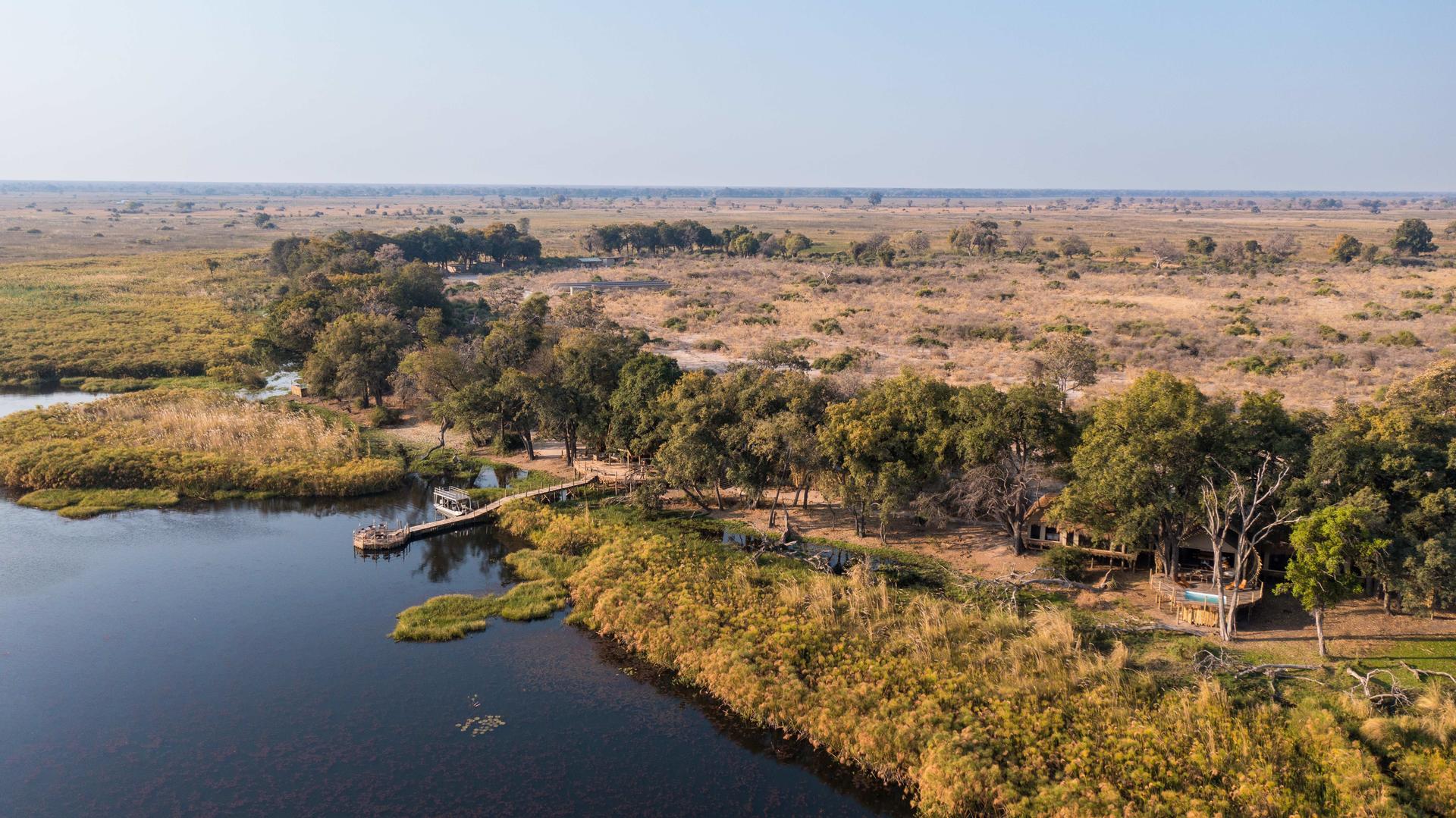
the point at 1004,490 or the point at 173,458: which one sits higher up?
the point at 1004,490

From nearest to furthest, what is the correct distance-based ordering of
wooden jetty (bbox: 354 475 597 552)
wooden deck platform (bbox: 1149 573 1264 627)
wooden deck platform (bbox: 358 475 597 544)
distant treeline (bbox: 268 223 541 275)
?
wooden deck platform (bbox: 1149 573 1264 627) → wooden jetty (bbox: 354 475 597 552) → wooden deck platform (bbox: 358 475 597 544) → distant treeline (bbox: 268 223 541 275)

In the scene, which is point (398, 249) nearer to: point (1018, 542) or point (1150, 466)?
point (1018, 542)

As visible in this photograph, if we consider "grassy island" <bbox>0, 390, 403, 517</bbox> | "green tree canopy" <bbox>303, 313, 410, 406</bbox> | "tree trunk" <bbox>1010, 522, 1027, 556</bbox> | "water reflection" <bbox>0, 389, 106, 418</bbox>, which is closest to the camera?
"tree trunk" <bbox>1010, 522, 1027, 556</bbox>

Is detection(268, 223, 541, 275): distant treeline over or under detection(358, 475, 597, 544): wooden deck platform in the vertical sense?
over

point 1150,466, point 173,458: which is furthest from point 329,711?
point 1150,466

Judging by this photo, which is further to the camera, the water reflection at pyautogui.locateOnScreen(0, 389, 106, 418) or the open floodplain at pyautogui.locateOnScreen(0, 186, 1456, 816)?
the water reflection at pyautogui.locateOnScreen(0, 389, 106, 418)

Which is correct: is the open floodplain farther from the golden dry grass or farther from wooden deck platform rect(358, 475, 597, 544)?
the golden dry grass

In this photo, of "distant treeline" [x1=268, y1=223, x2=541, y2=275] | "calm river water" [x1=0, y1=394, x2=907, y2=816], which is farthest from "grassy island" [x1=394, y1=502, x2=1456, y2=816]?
"distant treeline" [x1=268, y1=223, x2=541, y2=275]
